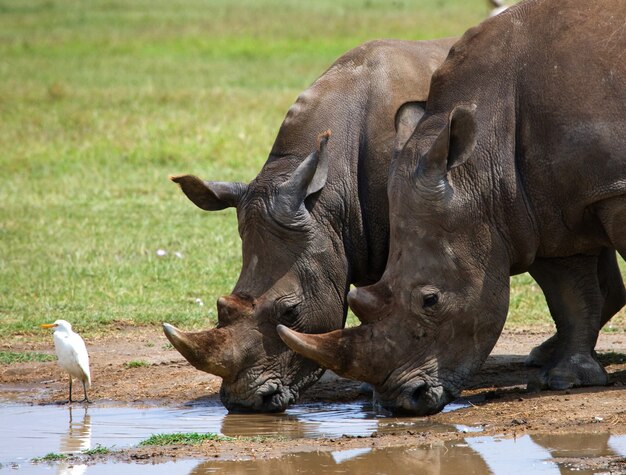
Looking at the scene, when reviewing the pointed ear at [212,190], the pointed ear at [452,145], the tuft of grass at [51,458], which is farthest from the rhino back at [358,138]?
the tuft of grass at [51,458]

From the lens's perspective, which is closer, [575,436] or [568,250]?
[575,436]

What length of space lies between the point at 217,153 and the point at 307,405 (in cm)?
995

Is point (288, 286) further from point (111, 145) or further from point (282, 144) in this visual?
point (111, 145)

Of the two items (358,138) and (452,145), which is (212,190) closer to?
(358,138)

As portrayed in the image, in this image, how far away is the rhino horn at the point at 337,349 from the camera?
7594 millimetres

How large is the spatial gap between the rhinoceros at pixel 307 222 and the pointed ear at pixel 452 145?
464 mm

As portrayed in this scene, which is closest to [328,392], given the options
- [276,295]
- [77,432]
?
[276,295]

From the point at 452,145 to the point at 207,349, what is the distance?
185 centimetres

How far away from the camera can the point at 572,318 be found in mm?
8367

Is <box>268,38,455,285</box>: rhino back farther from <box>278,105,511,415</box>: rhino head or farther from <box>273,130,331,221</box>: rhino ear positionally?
<box>278,105,511,415</box>: rhino head

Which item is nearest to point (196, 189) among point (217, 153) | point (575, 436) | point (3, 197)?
point (575, 436)

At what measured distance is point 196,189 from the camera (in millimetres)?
8438

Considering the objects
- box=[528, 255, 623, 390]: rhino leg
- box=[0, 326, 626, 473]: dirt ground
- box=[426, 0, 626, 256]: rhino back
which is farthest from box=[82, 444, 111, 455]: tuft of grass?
box=[528, 255, 623, 390]: rhino leg

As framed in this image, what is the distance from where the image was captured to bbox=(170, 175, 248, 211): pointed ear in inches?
329
